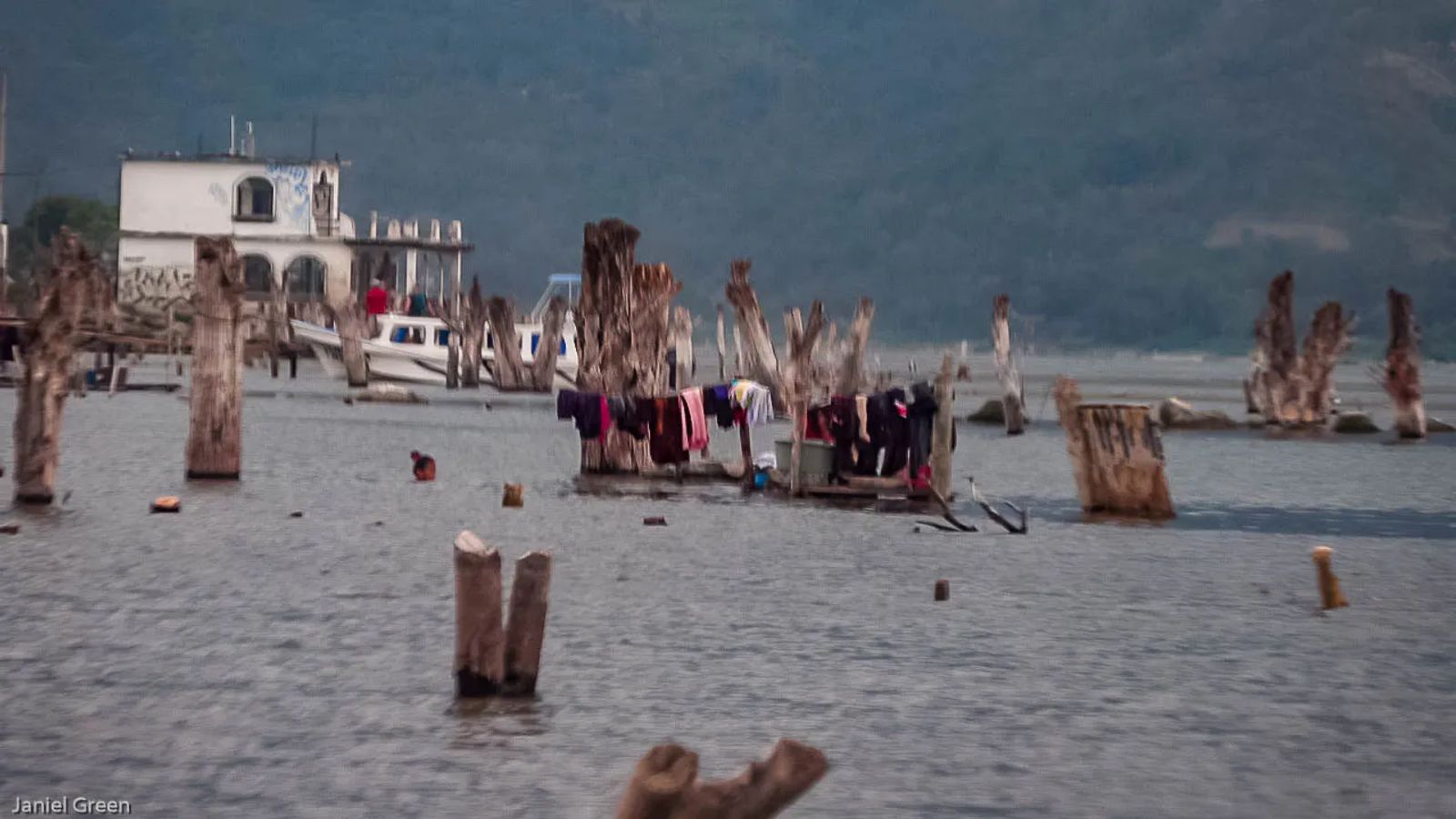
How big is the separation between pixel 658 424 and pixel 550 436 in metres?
16.7

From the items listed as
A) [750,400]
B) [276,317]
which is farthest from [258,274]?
[750,400]

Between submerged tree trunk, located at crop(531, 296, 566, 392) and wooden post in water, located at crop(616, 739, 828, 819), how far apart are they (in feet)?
221

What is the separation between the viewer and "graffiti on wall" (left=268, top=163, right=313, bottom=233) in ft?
293

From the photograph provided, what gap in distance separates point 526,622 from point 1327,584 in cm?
835

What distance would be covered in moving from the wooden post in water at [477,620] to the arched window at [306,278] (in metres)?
80.5

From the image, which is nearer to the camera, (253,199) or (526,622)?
(526,622)

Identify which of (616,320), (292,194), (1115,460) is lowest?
(1115,460)

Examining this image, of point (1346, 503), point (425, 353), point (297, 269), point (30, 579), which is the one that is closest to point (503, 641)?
point (30, 579)

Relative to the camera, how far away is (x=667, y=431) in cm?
2817

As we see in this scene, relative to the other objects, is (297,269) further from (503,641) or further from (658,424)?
(503,641)

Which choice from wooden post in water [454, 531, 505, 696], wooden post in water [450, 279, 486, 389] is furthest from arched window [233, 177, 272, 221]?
wooden post in water [454, 531, 505, 696]

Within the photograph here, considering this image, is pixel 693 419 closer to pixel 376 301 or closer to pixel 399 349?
pixel 399 349

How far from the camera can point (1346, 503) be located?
29703 mm

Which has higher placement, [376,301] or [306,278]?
[306,278]
